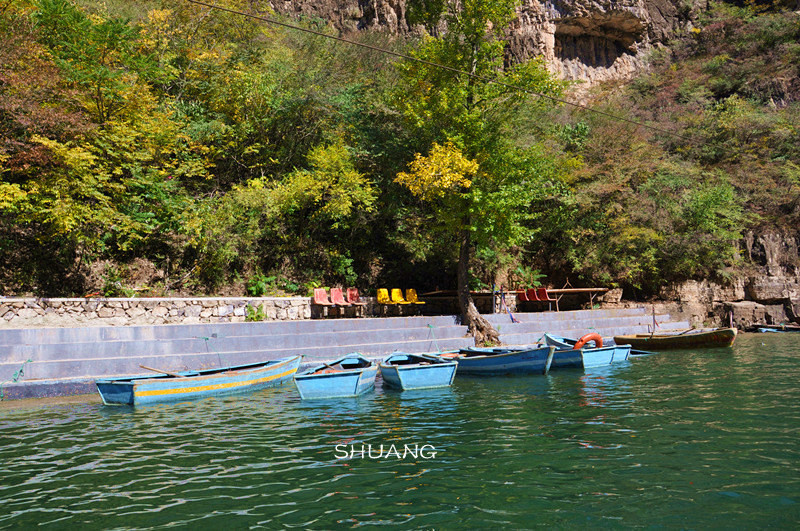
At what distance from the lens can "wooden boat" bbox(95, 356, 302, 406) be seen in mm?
10508

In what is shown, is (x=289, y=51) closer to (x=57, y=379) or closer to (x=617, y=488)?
(x=57, y=379)

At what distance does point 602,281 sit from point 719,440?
57.3ft

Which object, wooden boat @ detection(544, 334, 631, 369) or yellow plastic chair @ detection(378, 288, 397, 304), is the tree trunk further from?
yellow plastic chair @ detection(378, 288, 397, 304)

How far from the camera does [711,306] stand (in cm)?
2441

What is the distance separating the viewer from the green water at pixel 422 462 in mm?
4883

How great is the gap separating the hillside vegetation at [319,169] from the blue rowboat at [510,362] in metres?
4.68

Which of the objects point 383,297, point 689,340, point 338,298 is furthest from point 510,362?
point 689,340

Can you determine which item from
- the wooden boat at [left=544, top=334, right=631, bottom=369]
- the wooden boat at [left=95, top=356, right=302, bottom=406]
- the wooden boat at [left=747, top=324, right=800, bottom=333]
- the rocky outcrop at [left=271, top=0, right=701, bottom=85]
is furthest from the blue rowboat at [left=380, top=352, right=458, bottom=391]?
the rocky outcrop at [left=271, top=0, right=701, bottom=85]

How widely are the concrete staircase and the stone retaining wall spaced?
5.60ft

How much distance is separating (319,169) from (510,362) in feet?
34.3

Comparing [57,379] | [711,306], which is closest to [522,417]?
[57,379]

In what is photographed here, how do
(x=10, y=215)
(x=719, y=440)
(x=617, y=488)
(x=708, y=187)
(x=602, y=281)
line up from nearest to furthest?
(x=617, y=488) < (x=719, y=440) < (x=10, y=215) < (x=602, y=281) < (x=708, y=187)

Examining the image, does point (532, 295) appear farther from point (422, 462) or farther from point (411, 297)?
point (422, 462)

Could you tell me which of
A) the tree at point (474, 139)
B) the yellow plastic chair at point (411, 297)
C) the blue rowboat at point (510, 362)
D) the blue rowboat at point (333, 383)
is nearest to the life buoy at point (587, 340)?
the blue rowboat at point (510, 362)
